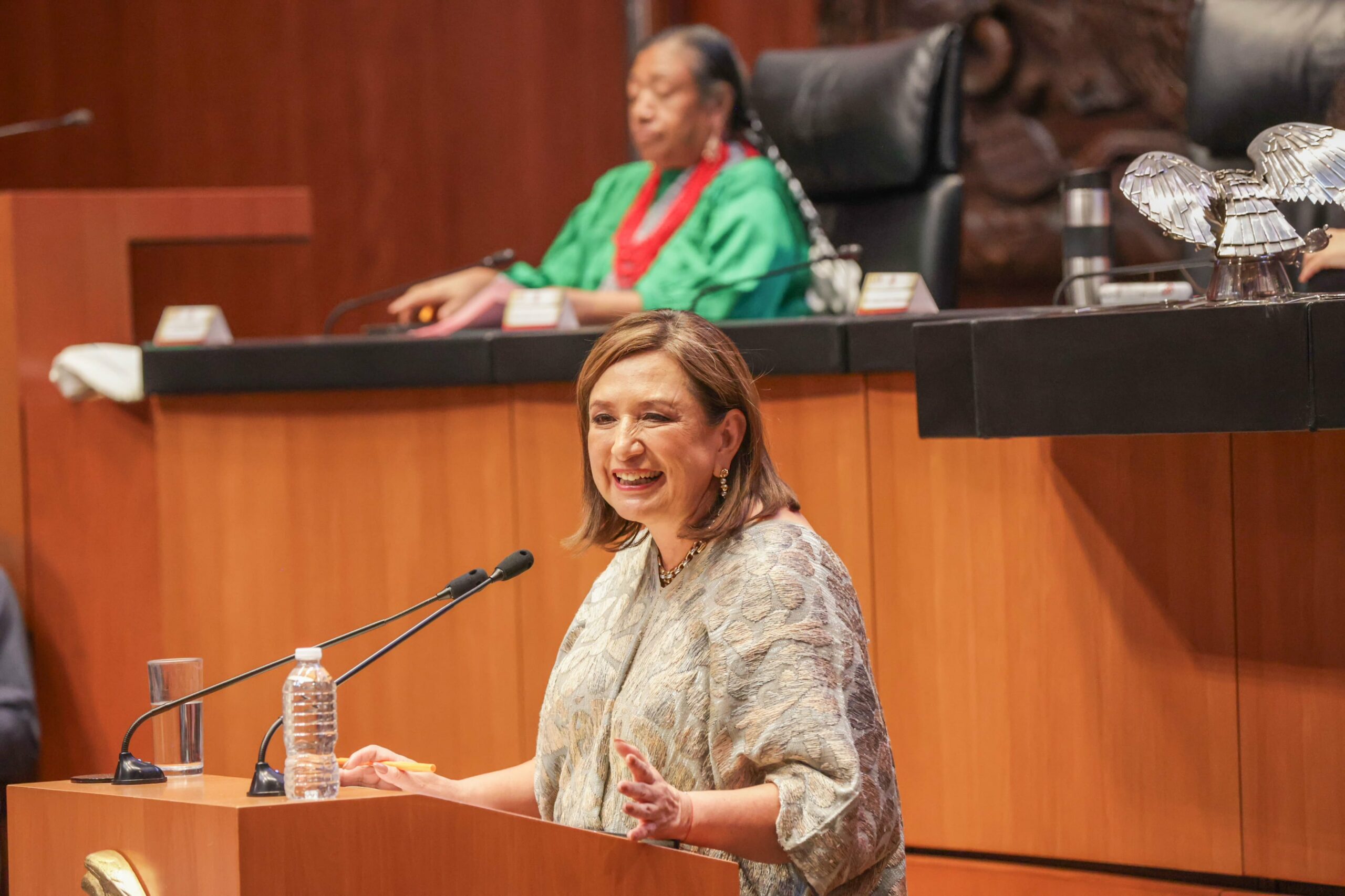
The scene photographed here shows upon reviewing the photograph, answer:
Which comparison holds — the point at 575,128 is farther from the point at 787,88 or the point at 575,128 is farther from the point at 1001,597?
the point at 1001,597

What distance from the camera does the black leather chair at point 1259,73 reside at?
2756 mm

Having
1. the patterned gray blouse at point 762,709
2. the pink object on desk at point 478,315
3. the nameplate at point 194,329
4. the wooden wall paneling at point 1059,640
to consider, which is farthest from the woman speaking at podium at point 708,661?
the nameplate at point 194,329

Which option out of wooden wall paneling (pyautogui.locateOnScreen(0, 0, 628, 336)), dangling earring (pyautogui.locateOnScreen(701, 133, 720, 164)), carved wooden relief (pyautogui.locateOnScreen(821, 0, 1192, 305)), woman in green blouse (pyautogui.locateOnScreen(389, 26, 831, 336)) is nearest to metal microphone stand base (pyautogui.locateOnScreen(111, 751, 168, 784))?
woman in green blouse (pyautogui.locateOnScreen(389, 26, 831, 336))

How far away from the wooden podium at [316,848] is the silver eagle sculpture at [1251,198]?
3.33 ft

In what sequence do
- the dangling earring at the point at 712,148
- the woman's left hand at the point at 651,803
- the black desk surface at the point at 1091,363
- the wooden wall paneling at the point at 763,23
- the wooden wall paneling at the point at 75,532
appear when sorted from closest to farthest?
1. the woman's left hand at the point at 651,803
2. the black desk surface at the point at 1091,363
3. the wooden wall paneling at the point at 75,532
4. the dangling earring at the point at 712,148
5. the wooden wall paneling at the point at 763,23

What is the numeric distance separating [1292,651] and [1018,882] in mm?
531

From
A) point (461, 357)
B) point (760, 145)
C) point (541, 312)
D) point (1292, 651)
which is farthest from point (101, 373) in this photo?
point (1292, 651)

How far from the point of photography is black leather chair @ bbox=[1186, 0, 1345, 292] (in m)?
2.76

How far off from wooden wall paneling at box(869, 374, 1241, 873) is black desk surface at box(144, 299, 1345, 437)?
146 mm

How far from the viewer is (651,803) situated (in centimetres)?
142

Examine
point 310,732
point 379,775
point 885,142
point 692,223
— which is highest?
point 885,142

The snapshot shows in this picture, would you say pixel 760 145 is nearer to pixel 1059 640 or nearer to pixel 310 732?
pixel 1059 640

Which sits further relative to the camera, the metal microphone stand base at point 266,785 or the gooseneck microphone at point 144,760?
the gooseneck microphone at point 144,760

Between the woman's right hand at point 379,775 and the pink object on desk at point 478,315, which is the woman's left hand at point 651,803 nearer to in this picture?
the woman's right hand at point 379,775
